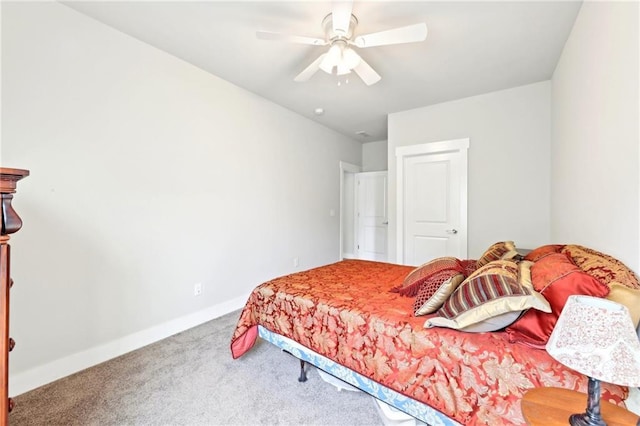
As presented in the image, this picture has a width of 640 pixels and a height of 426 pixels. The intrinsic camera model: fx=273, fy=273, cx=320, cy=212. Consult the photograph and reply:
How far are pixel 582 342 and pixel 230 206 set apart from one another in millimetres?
2953

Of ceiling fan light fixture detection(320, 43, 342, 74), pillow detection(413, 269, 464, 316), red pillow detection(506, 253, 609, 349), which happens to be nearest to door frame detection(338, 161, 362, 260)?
ceiling fan light fixture detection(320, 43, 342, 74)

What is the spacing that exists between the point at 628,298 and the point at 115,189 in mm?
3034

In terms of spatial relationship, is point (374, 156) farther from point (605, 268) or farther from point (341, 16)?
point (605, 268)

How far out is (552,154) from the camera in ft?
9.46

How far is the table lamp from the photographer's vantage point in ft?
2.28

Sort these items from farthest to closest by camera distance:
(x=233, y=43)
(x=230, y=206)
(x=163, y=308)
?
1. (x=230, y=206)
2. (x=163, y=308)
3. (x=233, y=43)

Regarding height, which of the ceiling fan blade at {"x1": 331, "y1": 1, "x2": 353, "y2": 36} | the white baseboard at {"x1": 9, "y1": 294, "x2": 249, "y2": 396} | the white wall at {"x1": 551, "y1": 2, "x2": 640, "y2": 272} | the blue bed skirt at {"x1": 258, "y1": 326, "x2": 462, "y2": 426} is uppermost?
the ceiling fan blade at {"x1": 331, "y1": 1, "x2": 353, "y2": 36}

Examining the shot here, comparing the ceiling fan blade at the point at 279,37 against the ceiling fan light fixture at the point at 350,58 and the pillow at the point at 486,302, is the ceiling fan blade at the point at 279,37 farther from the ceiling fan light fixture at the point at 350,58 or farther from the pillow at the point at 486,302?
the pillow at the point at 486,302

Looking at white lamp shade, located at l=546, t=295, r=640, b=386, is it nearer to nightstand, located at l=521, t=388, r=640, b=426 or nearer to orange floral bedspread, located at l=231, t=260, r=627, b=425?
nightstand, located at l=521, t=388, r=640, b=426

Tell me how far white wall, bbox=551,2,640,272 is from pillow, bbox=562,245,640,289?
2.3 inches

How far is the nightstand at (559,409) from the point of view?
0.82 metres

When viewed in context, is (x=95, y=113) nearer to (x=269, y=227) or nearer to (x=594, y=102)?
(x=269, y=227)

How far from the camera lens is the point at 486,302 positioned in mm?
1190

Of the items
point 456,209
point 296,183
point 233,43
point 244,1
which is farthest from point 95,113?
point 456,209
